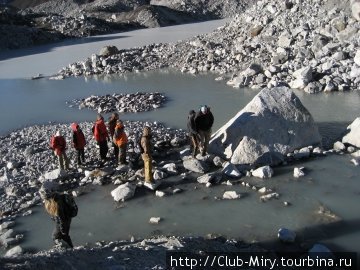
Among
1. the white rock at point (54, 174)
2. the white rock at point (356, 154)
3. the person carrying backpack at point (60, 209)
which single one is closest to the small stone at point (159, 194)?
the white rock at point (54, 174)

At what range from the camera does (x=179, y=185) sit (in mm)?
13320

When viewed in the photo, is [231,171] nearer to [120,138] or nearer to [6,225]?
[120,138]

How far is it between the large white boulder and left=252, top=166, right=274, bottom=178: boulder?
629mm

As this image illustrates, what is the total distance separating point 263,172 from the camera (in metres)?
13.4

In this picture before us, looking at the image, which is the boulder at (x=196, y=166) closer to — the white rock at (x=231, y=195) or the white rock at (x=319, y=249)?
the white rock at (x=231, y=195)

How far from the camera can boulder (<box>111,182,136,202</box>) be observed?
12.7m

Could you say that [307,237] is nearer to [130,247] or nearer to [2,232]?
[130,247]

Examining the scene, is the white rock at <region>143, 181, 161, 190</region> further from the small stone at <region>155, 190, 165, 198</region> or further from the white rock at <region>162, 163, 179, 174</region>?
the white rock at <region>162, 163, 179, 174</region>

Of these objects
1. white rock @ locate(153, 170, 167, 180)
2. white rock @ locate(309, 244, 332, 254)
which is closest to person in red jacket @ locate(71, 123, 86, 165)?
white rock @ locate(153, 170, 167, 180)

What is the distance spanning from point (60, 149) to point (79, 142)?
63 centimetres

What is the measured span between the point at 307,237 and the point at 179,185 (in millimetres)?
4262

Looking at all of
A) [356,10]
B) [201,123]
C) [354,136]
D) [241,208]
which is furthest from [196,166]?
[356,10]

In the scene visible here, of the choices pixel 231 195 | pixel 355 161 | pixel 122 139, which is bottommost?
pixel 231 195

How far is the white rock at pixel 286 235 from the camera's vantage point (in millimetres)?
10016
